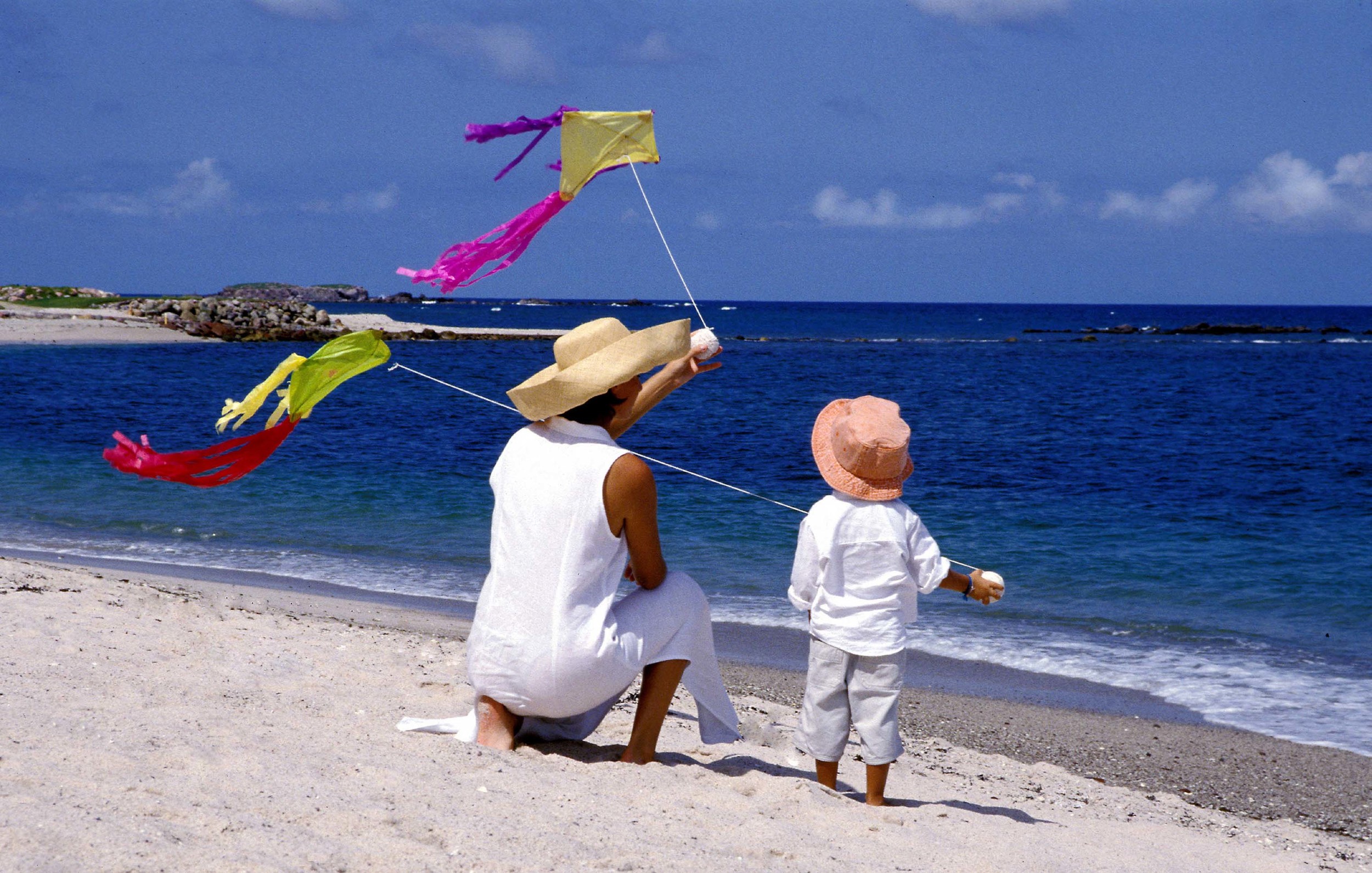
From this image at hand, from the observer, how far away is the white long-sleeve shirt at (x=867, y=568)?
3629 mm

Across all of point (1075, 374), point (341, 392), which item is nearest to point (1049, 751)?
point (341, 392)

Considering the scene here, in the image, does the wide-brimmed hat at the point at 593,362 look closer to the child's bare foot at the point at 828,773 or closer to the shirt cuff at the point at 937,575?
the shirt cuff at the point at 937,575

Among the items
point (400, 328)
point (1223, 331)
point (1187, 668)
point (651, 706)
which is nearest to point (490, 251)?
point (651, 706)

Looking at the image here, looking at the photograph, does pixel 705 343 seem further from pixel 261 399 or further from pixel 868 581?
pixel 261 399

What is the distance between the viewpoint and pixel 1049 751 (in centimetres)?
517

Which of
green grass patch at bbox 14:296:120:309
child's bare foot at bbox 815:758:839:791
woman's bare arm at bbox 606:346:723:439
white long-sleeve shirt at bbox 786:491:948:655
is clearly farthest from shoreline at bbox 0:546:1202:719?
green grass patch at bbox 14:296:120:309

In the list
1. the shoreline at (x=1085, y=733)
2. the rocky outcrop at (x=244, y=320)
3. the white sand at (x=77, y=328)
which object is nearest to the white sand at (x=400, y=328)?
the rocky outcrop at (x=244, y=320)

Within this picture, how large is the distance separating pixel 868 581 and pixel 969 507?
8964mm

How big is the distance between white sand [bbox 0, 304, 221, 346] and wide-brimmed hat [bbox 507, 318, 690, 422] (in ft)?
137

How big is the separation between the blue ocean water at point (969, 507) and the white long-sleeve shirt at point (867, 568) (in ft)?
9.93

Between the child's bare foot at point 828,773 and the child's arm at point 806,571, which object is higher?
the child's arm at point 806,571

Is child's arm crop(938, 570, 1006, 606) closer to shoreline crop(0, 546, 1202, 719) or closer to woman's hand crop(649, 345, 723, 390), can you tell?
woman's hand crop(649, 345, 723, 390)

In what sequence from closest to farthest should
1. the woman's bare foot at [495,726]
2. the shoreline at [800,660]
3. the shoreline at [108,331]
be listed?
the woman's bare foot at [495,726]
the shoreline at [800,660]
the shoreline at [108,331]

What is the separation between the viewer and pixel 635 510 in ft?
11.0
